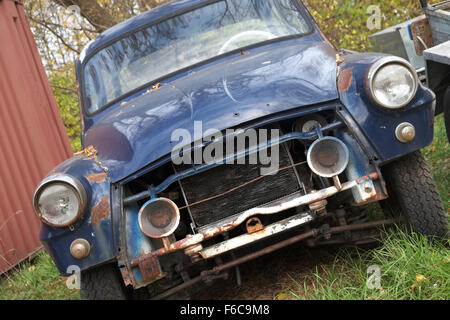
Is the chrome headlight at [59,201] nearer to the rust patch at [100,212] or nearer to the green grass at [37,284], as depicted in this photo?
the rust patch at [100,212]

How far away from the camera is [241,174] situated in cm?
271

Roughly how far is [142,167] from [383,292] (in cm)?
131

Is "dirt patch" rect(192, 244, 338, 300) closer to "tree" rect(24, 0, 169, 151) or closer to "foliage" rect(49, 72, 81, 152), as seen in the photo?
"tree" rect(24, 0, 169, 151)

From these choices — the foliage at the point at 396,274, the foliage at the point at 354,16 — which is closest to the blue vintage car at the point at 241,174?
the foliage at the point at 396,274

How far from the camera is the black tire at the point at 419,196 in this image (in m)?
2.62

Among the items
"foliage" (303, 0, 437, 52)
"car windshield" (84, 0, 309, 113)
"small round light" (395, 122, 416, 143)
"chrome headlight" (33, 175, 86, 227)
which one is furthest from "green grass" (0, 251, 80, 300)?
"foliage" (303, 0, 437, 52)

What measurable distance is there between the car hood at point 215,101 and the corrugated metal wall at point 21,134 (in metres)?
2.29

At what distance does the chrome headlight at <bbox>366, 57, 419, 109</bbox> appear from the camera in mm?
2541

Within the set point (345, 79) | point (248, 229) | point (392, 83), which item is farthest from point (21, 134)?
point (392, 83)

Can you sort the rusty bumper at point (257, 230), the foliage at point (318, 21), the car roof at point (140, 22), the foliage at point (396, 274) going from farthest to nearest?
the foliage at point (318, 21), the car roof at point (140, 22), the rusty bumper at point (257, 230), the foliage at point (396, 274)

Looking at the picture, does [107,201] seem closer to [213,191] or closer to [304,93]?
[213,191]

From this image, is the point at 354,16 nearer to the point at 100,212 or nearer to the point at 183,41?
the point at 183,41

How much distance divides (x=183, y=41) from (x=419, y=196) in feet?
6.41
